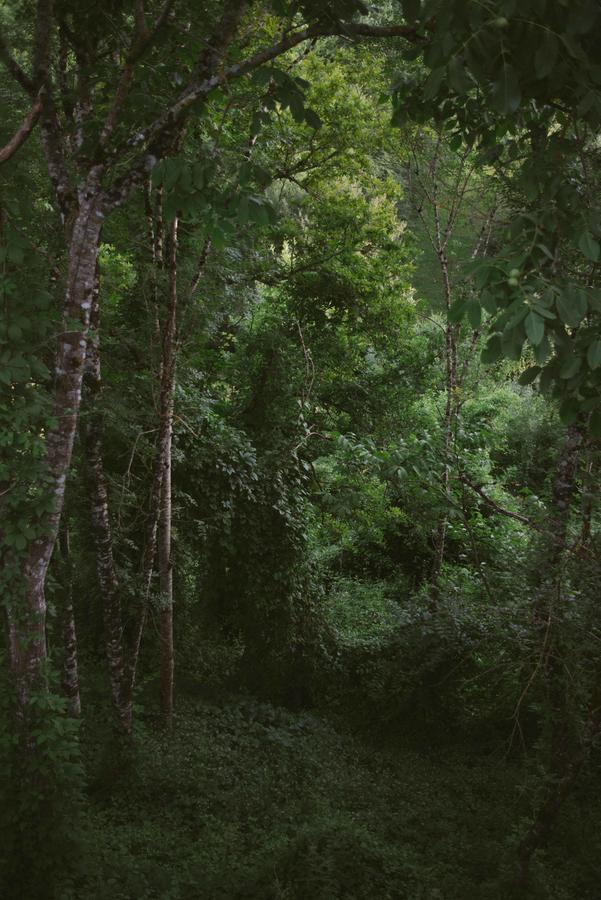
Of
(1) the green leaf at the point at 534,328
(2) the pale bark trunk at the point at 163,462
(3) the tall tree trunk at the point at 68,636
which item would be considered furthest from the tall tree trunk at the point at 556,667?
(3) the tall tree trunk at the point at 68,636

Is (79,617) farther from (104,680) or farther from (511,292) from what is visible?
(511,292)

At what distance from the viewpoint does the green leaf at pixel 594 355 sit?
2.10 meters

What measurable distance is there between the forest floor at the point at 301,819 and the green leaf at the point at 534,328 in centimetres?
396

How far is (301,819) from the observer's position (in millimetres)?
5750

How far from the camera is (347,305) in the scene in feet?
32.6

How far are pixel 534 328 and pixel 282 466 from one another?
6112 mm

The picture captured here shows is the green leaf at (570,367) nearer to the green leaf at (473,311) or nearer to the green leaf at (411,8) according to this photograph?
the green leaf at (473,311)

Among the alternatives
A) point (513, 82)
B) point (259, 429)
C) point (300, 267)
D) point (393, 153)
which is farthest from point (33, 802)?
point (393, 153)

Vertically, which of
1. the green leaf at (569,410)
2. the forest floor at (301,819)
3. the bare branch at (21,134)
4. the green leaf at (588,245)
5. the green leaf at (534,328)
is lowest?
the forest floor at (301,819)

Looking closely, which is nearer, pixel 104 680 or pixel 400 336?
pixel 104 680

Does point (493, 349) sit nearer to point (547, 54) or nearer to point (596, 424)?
point (596, 424)

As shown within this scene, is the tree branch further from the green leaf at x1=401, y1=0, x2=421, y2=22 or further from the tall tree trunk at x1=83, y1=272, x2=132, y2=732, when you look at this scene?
the tall tree trunk at x1=83, y1=272, x2=132, y2=732

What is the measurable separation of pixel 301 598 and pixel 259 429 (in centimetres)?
221

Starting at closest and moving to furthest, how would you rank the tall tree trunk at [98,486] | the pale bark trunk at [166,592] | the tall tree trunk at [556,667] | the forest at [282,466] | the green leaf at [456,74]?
the green leaf at [456,74] < the forest at [282,466] < the tall tree trunk at [556,667] < the tall tree trunk at [98,486] < the pale bark trunk at [166,592]
